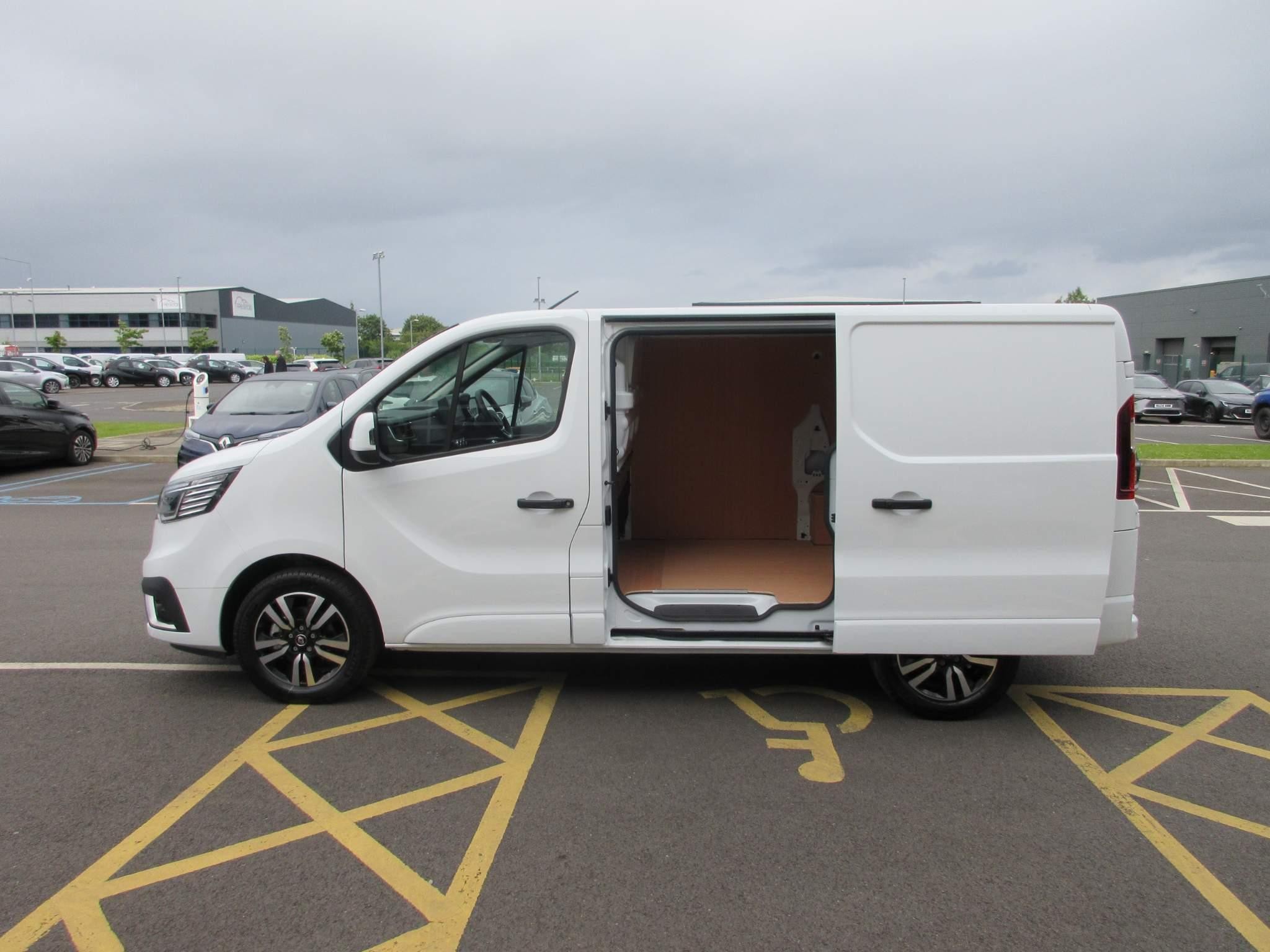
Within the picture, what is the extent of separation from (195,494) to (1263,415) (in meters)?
24.5

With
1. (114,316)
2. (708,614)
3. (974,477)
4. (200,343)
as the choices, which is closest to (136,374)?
(200,343)

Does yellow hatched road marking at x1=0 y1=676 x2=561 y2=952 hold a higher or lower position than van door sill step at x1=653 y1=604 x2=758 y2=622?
lower

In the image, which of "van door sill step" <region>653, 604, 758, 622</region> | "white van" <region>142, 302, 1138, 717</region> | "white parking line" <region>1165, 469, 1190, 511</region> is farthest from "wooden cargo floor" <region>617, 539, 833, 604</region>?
"white parking line" <region>1165, 469, 1190, 511</region>

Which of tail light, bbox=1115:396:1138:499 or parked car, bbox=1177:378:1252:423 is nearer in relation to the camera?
tail light, bbox=1115:396:1138:499

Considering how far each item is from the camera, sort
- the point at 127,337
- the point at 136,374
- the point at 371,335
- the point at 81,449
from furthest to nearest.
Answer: the point at 371,335, the point at 127,337, the point at 136,374, the point at 81,449

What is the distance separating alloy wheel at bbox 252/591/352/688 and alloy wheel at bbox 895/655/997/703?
284cm

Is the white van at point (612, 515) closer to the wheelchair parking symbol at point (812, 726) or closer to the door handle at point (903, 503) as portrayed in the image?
the door handle at point (903, 503)

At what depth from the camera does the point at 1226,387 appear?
28.0m

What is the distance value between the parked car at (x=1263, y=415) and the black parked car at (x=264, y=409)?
824 inches

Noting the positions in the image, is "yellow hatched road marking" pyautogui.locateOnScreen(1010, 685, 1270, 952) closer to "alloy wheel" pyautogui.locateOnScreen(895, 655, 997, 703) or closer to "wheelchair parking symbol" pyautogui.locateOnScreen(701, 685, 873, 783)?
"alloy wheel" pyautogui.locateOnScreen(895, 655, 997, 703)

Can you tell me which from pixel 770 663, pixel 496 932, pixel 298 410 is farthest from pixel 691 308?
pixel 298 410

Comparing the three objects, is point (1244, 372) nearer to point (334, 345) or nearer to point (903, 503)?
point (903, 503)

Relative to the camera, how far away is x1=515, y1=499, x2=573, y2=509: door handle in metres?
4.31

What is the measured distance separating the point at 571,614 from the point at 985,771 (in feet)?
6.65
